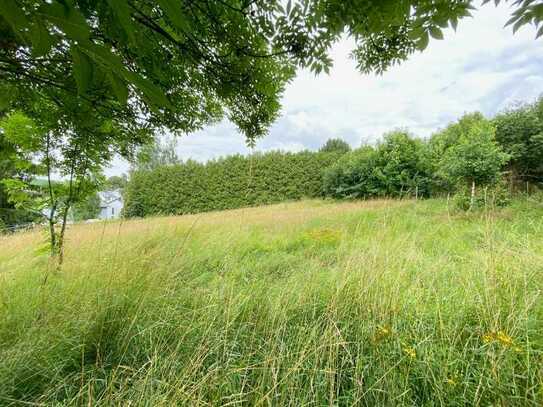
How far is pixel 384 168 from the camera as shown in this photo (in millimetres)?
9969

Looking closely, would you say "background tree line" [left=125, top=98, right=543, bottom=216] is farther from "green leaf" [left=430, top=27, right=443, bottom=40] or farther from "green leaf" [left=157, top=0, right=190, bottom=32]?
"green leaf" [left=430, top=27, right=443, bottom=40]

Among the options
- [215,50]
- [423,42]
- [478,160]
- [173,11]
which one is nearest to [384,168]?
[478,160]

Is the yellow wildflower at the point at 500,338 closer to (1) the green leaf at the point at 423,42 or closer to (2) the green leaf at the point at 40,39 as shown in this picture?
(1) the green leaf at the point at 423,42

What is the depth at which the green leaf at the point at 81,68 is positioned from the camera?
0.42 m

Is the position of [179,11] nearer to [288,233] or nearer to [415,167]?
[288,233]

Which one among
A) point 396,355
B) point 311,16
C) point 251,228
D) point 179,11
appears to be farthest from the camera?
point 251,228

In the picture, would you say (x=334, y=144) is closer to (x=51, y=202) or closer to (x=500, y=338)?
(x=51, y=202)

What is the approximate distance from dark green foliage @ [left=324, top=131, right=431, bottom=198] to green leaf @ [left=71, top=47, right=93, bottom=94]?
9781mm

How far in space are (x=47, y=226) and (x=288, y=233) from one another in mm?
3635

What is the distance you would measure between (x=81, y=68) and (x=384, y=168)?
10.7 meters

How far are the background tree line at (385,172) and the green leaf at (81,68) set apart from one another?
6.78 feet

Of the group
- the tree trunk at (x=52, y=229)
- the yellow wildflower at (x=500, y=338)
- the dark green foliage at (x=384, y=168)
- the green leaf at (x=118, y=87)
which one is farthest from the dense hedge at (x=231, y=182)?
the green leaf at (x=118, y=87)

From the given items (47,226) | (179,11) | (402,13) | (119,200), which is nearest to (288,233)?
(119,200)

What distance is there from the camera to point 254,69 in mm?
1644
